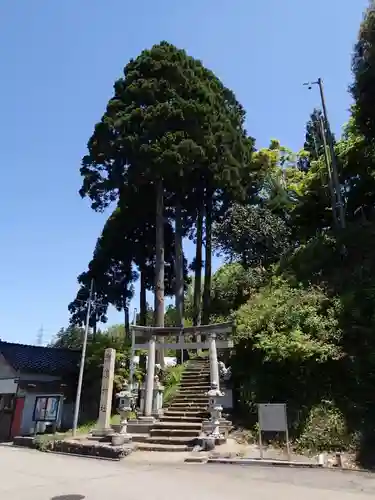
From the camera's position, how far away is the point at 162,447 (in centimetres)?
1170

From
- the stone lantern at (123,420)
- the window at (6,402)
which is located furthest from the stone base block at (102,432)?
the window at (6,402)

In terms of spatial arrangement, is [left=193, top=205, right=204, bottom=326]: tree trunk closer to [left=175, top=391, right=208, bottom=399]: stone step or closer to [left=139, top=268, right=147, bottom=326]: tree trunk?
[left=139, top=268, right=147, bottom=326]: tree trunk

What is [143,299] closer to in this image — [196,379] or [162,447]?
[196,379]

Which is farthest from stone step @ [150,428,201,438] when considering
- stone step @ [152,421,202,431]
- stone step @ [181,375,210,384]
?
stone step @ [181,375,210,384]

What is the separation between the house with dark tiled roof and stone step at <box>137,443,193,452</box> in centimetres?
1096

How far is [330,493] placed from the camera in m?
6.35

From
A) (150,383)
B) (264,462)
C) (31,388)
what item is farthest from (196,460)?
(31,388)

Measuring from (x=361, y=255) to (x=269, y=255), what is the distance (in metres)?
5.35

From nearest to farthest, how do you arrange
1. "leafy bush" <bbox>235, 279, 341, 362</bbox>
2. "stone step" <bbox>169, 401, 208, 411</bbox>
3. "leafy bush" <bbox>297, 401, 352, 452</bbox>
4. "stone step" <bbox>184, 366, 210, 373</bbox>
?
"leafy bush" <bbox>297, 401, 352, 452</bbox>
"leafy bush" <bbox>235, 279, 341, 362</bbox>
"stone step" <bbox>169, 401, 208, 411</bbox>
"stone step" <bbox>184, 366, 210, 373</bbox>

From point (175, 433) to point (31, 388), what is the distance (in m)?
11.7

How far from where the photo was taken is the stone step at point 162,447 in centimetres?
1152

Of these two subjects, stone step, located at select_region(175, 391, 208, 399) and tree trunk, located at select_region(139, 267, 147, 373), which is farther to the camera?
tree trunk, located at select_region(139, 267, 147, 373)

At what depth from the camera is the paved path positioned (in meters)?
6.36

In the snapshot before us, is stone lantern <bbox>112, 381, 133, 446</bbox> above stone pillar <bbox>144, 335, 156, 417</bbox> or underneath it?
underneath
